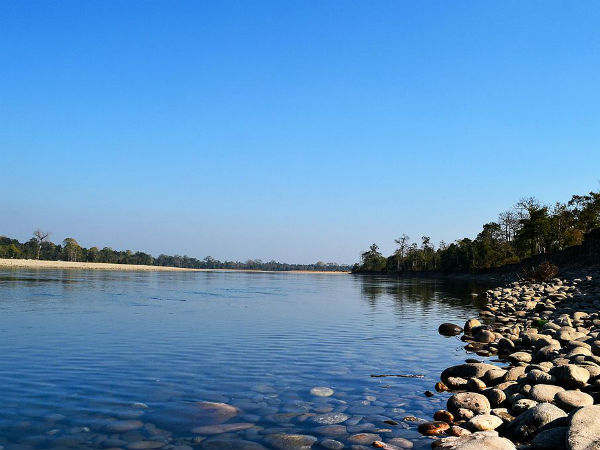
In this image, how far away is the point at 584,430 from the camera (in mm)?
6312

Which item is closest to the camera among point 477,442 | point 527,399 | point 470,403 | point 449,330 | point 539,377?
point 477,442

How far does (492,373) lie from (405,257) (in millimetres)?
150387

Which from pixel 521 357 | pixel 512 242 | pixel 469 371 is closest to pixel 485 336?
pixel 521 357

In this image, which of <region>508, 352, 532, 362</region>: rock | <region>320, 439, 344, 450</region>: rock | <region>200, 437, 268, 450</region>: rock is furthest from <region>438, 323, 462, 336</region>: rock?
<region>200, 437, 268, 450</region>: rock

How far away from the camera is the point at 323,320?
24.5 m

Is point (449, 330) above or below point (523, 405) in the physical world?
below

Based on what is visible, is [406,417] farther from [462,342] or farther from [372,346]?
[462,342]

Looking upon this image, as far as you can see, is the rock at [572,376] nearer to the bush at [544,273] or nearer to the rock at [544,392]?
the rock at [544,392]

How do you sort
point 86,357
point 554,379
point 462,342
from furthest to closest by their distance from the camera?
point 462,342, point 86,357, point 554,379

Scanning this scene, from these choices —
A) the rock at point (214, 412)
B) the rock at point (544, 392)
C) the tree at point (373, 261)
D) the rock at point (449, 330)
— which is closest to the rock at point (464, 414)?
the rock at point (544, 392)

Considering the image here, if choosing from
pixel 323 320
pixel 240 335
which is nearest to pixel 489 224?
pixel 323 320

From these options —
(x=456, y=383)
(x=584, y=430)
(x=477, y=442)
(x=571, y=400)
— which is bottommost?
(x=456, y=383)

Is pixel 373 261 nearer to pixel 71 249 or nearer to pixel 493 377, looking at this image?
pixel 71 249

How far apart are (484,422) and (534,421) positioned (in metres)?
0.82
